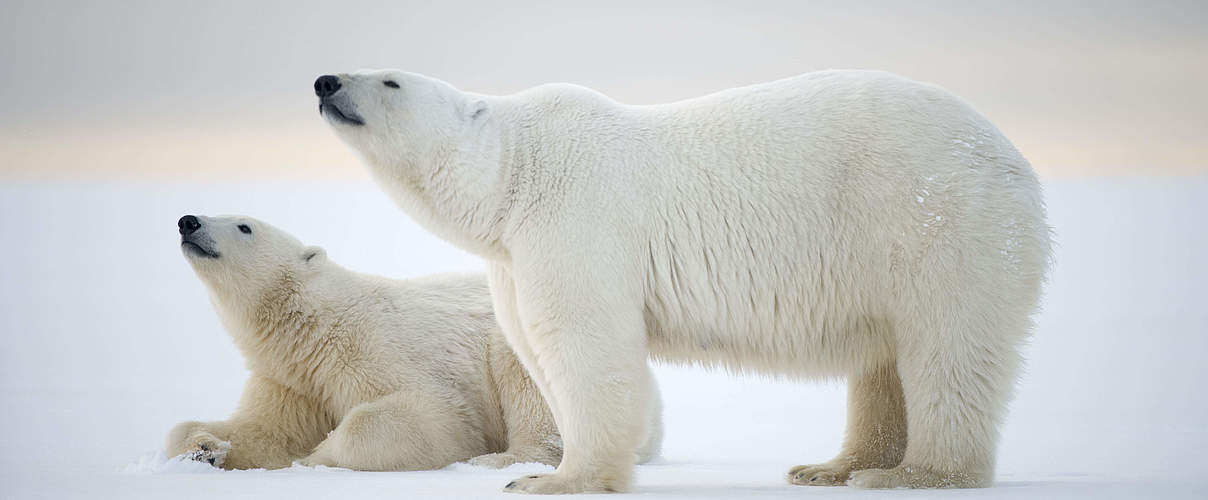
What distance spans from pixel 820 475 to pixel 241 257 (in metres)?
3.42

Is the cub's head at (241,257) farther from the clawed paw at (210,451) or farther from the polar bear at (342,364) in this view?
the clawed paw at (210,451)

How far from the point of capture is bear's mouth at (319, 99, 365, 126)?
478 cm

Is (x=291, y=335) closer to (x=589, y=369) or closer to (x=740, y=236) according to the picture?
(x=589, y=369)

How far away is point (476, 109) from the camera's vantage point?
16.3ft

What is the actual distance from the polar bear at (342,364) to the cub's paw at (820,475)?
4.41 ft

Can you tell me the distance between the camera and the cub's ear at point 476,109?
494 cm

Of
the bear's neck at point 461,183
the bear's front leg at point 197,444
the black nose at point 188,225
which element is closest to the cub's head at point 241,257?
the black nose at point 188,225

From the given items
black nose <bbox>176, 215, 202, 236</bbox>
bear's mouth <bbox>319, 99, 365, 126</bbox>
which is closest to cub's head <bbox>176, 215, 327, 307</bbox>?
black nose <bbox>176, 215, 202, 236</bbox>

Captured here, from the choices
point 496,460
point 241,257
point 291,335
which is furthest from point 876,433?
point 241,257

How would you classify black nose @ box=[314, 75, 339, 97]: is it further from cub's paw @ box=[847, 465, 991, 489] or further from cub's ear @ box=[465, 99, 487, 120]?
cub's paw @ box=[847, 465, 991, 489]

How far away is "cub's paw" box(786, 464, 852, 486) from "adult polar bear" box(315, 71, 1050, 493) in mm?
500

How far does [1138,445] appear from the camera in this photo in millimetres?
6758

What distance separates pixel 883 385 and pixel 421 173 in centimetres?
230

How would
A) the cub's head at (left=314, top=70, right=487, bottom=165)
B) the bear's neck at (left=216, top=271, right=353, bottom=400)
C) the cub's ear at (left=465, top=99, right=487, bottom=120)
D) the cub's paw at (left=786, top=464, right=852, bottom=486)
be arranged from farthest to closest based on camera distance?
the bear's neck at (left=216, top=271, right=353, bottom=400)
the cub's paw at (left=786, top=464, right=852, bottom=486)
the cub's ear at (left=465, top=99, right=487, bottom=120)
the cub's head at (left=314, top=70, right=487, bottom=165)
